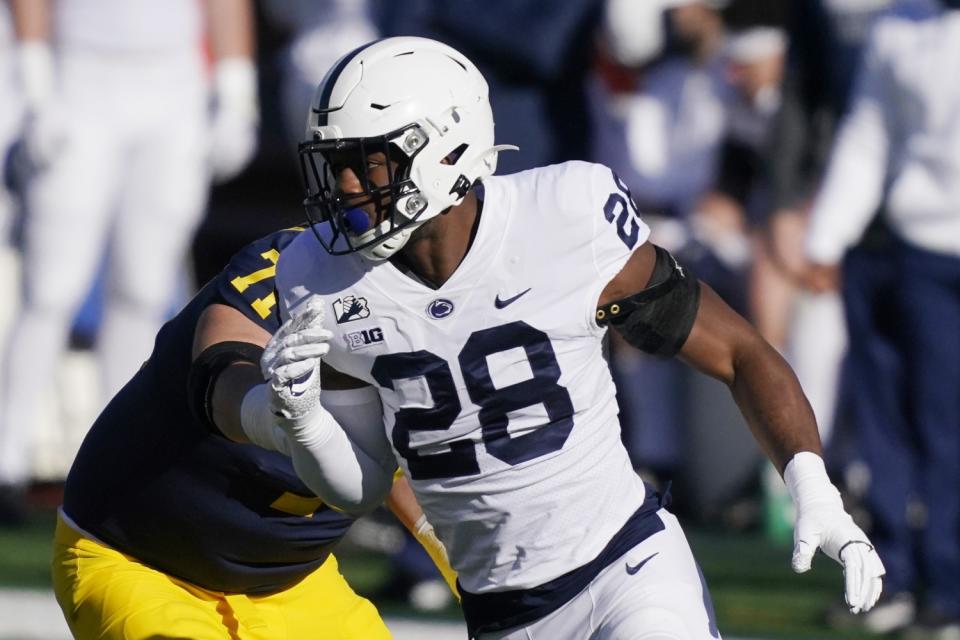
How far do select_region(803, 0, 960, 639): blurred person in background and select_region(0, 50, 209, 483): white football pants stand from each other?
230 centimetres

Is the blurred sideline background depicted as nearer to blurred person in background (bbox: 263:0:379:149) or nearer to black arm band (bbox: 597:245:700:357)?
blurred person in background (bbox: 263:0:379:149)

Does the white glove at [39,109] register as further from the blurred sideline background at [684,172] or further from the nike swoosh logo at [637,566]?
the nike swoosh logo at [637,566]

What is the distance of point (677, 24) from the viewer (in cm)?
715

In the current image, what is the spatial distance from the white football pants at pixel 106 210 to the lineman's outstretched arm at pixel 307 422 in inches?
137

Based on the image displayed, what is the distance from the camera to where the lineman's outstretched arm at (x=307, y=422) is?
10.5 ft

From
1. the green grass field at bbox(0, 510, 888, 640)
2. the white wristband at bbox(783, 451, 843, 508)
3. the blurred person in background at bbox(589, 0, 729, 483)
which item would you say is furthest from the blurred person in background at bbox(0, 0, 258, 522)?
the white wristband at bbox(783, 451, 843, 508)

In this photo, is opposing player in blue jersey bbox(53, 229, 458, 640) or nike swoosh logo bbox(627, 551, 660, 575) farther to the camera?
opposing player in blue jersey bbox(53, 229, 458, 640)

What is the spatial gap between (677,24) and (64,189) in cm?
222

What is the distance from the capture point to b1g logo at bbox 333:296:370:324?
336 cm

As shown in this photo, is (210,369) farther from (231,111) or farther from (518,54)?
(231,111)

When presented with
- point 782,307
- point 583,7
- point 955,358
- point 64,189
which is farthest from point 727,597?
point 64,189

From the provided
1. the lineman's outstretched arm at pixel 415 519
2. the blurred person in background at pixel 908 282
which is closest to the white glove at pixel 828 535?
the lineman's outstretched arm at pixel 415 519

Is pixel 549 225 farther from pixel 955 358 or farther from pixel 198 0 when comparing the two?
pixel 198 0

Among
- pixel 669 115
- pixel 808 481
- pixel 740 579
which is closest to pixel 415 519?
pixel 808 481
